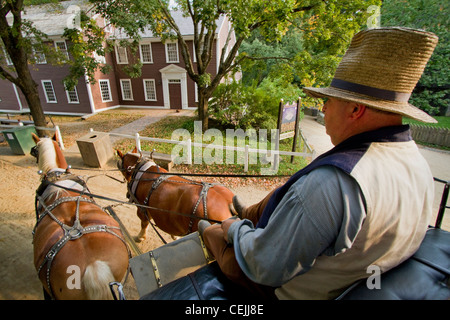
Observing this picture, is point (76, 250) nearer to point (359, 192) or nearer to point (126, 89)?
point (359, 192)

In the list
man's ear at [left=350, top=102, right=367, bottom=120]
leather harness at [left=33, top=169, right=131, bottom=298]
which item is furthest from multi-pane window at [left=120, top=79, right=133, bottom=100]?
man's ear at [left=350, top=102, right=367, bottom=120]

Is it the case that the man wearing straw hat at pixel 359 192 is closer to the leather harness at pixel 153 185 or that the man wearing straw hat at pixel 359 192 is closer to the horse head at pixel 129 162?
the leather harness at pixel 153 185

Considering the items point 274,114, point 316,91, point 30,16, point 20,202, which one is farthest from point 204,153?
point 30,16

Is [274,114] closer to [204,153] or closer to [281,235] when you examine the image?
[204,153]

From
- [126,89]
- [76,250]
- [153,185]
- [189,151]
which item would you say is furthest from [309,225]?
[126,89]

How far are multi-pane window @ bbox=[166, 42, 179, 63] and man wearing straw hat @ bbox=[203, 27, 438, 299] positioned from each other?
2040 cm

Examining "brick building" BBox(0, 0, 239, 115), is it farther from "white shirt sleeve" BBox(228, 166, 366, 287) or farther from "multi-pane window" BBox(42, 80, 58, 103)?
"white shirt sleeve" BBox(228, 166, 366, 287)

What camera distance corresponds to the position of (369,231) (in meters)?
1.09

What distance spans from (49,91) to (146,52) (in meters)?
9.45

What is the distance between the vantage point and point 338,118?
4.36ft

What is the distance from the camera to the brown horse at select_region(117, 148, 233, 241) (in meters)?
3.44

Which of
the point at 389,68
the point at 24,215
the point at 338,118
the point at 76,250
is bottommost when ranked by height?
the point at 24,215

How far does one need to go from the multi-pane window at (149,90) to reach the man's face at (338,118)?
2170 cm

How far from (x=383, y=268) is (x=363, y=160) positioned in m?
0.65
